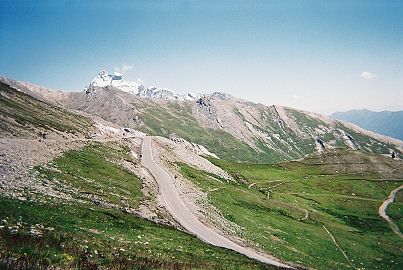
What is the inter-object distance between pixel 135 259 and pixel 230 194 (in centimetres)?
7182

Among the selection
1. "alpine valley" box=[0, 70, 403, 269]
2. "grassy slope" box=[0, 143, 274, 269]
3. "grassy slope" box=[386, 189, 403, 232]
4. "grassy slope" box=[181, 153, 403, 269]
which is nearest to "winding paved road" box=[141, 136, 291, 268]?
"alpine valley" box=[0, 70, 403, 269]

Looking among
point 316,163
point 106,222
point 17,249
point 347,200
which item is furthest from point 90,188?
point 316,163

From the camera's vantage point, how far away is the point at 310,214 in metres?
102

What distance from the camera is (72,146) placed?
90.7 m

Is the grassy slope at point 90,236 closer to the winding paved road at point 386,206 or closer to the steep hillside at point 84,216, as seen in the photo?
the steep hillside at point 84,216

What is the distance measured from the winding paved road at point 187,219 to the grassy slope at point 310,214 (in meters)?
5.91

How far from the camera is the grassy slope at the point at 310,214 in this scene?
68.7 m

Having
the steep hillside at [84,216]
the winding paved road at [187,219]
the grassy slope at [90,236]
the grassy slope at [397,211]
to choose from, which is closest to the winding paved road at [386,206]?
the grassy slope at [397,211]

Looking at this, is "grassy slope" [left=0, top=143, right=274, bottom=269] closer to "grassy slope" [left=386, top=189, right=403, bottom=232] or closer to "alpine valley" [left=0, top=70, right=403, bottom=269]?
"alpine valley" [left=0, top=70, right=403, bottom=269]

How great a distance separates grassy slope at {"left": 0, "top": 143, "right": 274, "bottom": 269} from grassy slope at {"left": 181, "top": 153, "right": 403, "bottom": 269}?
2434 cm

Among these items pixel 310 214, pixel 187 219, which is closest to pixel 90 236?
pixel 187 219

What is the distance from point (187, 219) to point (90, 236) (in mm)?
35076

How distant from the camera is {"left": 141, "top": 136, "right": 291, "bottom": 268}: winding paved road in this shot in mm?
55406

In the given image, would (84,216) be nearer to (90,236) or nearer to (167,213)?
(90,236)
